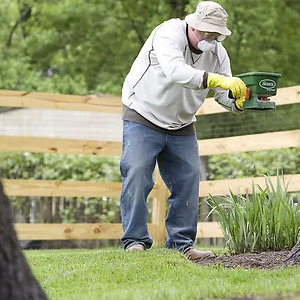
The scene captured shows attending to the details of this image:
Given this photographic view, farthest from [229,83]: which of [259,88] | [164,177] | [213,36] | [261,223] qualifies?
[164,177]

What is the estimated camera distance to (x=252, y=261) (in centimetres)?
443

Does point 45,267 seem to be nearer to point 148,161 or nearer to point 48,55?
point 148,161

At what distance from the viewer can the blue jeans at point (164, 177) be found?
5.14 metres

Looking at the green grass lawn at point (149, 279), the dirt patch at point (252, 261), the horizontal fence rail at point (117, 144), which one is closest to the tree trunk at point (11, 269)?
the green grass lawn at point (149, 279)

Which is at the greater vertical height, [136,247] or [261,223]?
[261,223]

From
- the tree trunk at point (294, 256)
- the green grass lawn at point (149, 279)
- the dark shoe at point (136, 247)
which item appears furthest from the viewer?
the dark shoe at point (136, 247)

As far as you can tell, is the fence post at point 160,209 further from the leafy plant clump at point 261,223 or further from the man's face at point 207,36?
the man's face at point 207,36

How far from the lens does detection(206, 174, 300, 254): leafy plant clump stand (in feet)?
16.1

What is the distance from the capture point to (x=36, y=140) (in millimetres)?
7402

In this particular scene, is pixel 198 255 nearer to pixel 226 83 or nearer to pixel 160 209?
pixel 226 83

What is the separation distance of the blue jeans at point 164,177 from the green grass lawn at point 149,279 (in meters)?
0.52

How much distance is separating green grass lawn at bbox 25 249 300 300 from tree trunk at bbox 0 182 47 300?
2.49 ft

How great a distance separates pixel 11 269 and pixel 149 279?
143cm

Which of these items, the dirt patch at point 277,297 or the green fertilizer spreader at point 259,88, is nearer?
the dirt patch at point 277,297
